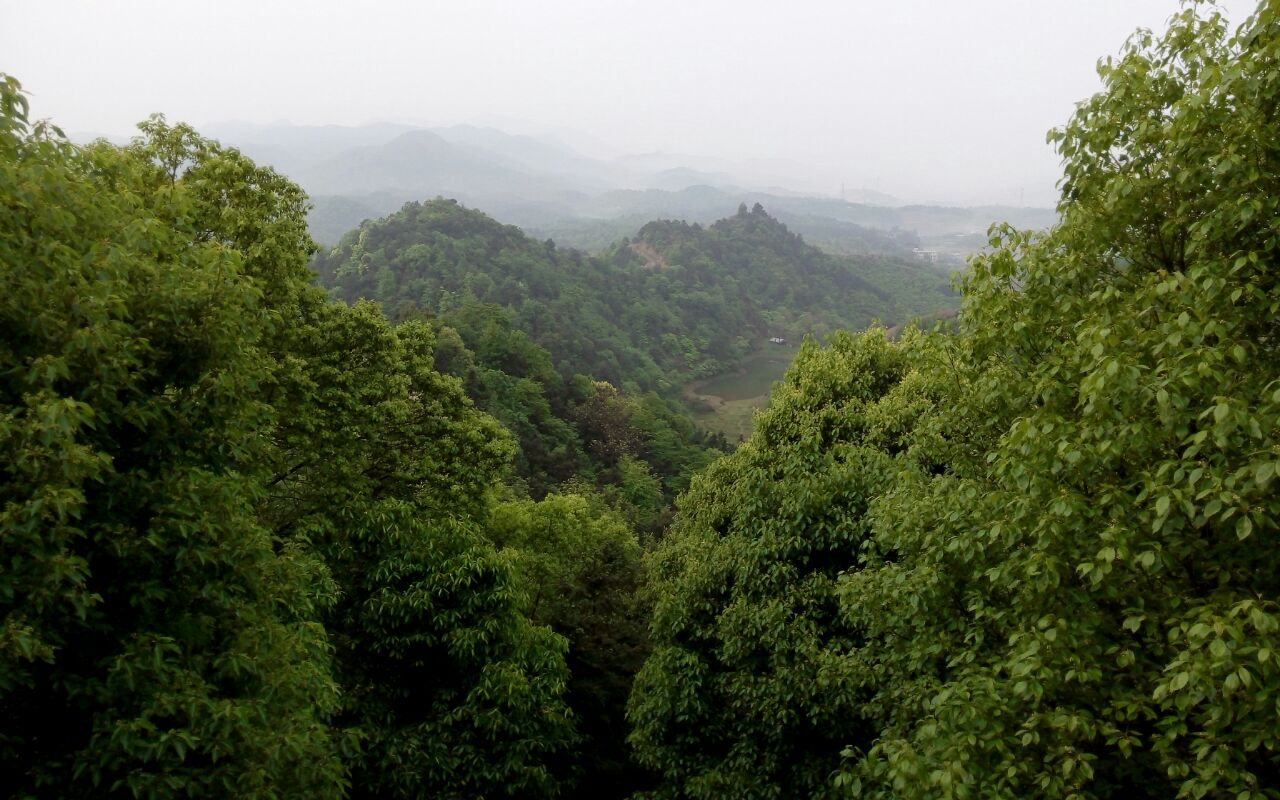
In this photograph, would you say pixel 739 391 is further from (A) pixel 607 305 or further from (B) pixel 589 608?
(B) pixel 589 608

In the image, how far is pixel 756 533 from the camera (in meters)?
11.2

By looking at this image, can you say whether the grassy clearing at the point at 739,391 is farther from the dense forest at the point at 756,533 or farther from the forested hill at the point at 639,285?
the dense forest at the point at 756,533

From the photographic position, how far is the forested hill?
260ft

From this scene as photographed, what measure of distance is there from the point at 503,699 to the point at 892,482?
6.09 m

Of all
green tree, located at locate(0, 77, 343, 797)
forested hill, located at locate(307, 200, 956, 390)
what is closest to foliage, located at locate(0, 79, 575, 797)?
green tree, located at locate(0, 77, 343, 797)

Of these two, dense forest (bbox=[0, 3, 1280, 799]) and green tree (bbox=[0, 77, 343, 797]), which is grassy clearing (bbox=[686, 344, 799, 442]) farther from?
green tree (bbox=[0, 77, 343, 797])

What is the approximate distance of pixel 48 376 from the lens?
454 centimetres

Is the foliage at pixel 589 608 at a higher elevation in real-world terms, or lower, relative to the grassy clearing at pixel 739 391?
higher

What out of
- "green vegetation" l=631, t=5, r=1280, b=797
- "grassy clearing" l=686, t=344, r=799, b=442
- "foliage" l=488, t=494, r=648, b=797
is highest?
"green vegetation" l=631, t=5, r=1280, b=797

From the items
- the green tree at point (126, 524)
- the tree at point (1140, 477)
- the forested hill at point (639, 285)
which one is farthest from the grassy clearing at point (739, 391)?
the green tree at point (126, 524)

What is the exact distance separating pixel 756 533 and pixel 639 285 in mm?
108256

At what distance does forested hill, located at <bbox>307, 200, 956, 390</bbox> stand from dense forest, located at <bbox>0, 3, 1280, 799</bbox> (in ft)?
124

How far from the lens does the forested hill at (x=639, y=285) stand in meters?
79.4

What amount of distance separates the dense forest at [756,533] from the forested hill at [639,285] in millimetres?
37927
